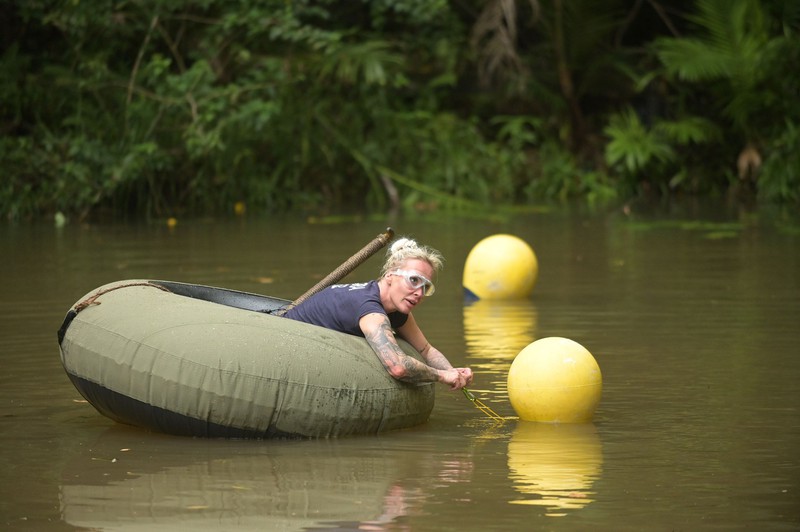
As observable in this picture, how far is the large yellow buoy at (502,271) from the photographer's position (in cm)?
1202

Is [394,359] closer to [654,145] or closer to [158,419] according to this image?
[158,419]

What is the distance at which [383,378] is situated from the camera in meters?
6.73

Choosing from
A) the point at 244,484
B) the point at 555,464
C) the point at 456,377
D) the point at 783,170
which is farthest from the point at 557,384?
the point at 783,170

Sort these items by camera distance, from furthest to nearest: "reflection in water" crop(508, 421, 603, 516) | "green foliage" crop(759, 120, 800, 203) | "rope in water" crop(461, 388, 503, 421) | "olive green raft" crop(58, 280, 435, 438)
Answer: "green foliage" crop(759, 120, 800, 203) < "rope in water" crop(461, 388, 503, 421) < "olive green raft" crop(58, 280, 435, 438) < "reflection in water" crop(508, 421, 603, 516)

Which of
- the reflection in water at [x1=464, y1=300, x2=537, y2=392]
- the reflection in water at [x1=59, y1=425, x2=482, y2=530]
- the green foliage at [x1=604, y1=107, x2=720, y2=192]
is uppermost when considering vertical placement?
the green foliage at [x1=604, y1=107, x2=720, y2=192]

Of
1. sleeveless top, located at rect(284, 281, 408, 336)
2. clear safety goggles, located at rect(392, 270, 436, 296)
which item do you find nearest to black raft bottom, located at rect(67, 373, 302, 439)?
sleeveless top, located at rect(284, 281, 408, 336)

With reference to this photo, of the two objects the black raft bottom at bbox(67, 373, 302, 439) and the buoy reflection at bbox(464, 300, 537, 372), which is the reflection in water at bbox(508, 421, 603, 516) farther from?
the buoy reflection at bbox(464, 300, 537, 372)

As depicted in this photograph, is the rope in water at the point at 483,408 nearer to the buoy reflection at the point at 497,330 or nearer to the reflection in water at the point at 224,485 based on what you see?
the reflection in water at the point at 224,485

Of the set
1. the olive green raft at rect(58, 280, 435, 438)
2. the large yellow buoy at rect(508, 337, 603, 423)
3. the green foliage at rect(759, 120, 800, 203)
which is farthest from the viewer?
the green foliage at rect(759, 120, 800, 203)

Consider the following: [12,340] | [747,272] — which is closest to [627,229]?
[747,272]

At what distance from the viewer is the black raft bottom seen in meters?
6.63

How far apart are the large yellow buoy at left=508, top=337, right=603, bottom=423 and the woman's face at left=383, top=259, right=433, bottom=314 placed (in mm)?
675

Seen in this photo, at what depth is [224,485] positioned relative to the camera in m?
5.80

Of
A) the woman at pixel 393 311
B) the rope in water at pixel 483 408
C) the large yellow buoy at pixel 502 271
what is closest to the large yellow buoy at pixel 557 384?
the rope in water at pixel 483 408
